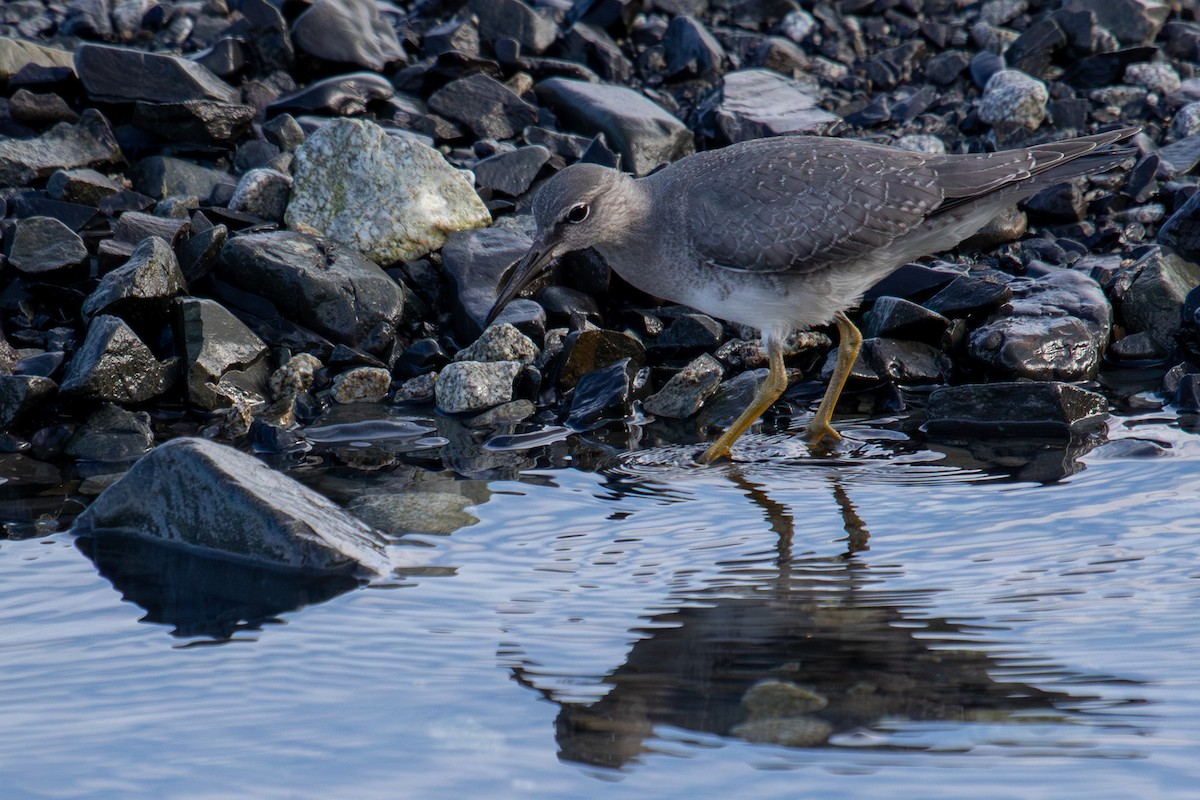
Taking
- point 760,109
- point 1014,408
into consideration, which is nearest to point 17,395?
point 1014,408

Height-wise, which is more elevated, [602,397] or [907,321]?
[907,321]

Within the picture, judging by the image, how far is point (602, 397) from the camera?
7.78 metres

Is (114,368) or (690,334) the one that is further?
(690,334)

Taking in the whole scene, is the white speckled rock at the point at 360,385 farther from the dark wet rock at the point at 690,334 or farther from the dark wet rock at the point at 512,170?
the dark wet rock at the point at 512,170

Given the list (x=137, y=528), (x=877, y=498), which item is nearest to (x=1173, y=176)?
(x=877, y=498)

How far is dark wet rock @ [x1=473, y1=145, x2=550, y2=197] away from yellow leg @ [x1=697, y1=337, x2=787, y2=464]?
9.16 ft

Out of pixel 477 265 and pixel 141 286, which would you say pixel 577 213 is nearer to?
pixel 477 265

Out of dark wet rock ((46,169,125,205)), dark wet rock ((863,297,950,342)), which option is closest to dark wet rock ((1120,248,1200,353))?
dark wet rock ((863,297,950,342))

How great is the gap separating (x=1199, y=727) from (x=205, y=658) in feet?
12.2

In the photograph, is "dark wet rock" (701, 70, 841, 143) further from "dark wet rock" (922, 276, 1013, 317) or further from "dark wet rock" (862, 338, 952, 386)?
"dark wet rock" (862, 338, 952, 386)

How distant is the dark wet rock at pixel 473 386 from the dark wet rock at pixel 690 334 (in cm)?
117

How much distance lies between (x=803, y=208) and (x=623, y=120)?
124 inches

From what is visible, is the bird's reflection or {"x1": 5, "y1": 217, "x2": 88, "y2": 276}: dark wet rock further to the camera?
{"x1": 5, "y1": 217, "x2": 88, "y2": 276}: dark wet rock

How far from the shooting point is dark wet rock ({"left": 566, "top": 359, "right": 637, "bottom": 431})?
7707 millimetres
